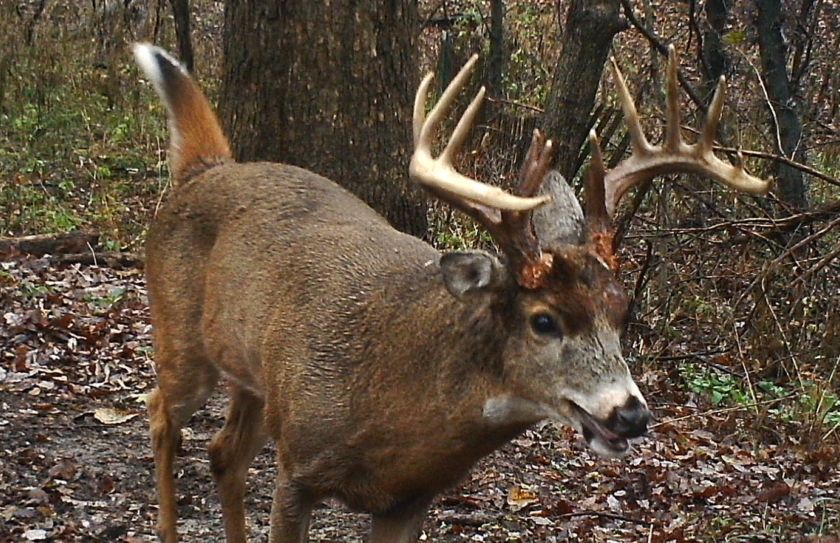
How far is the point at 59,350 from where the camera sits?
7.55 meters

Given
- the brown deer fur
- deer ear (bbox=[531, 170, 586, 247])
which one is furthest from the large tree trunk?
deer ear (bbox=[531, 170, 586, 247])

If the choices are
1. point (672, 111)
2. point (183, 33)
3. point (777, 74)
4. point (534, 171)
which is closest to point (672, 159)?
point (672, 111)

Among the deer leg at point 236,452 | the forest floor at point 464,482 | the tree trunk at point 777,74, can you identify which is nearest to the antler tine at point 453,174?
the deer leg at point 236,452

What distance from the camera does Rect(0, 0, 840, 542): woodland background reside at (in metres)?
5.93

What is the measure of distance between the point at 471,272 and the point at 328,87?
2.37 meters

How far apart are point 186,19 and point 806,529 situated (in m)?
7.69

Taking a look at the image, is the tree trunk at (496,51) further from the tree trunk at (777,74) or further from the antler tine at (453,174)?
the antler tine at (453,174)

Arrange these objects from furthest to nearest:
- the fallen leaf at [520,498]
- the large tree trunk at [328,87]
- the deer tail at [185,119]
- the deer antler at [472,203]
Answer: the large tree trunk at [328,87] < the fallen leaf at [520,498] < the deer tail at [185,119] < the deer antler at [472,203]

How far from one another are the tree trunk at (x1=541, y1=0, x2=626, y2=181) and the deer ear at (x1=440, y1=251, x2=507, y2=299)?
130 inches

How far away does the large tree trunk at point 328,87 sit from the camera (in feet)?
20.7

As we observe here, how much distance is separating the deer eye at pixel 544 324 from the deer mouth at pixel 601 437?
242 millimetres

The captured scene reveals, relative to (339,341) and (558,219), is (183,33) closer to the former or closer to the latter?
(339,341)

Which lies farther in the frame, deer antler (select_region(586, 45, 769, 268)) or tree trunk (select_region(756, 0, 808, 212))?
tree trunk (select_region(756, 0, 808, 212))

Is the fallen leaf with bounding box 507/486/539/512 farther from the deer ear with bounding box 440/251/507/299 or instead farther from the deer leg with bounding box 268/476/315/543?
the deer ear with bounding box 440/251/507/299
